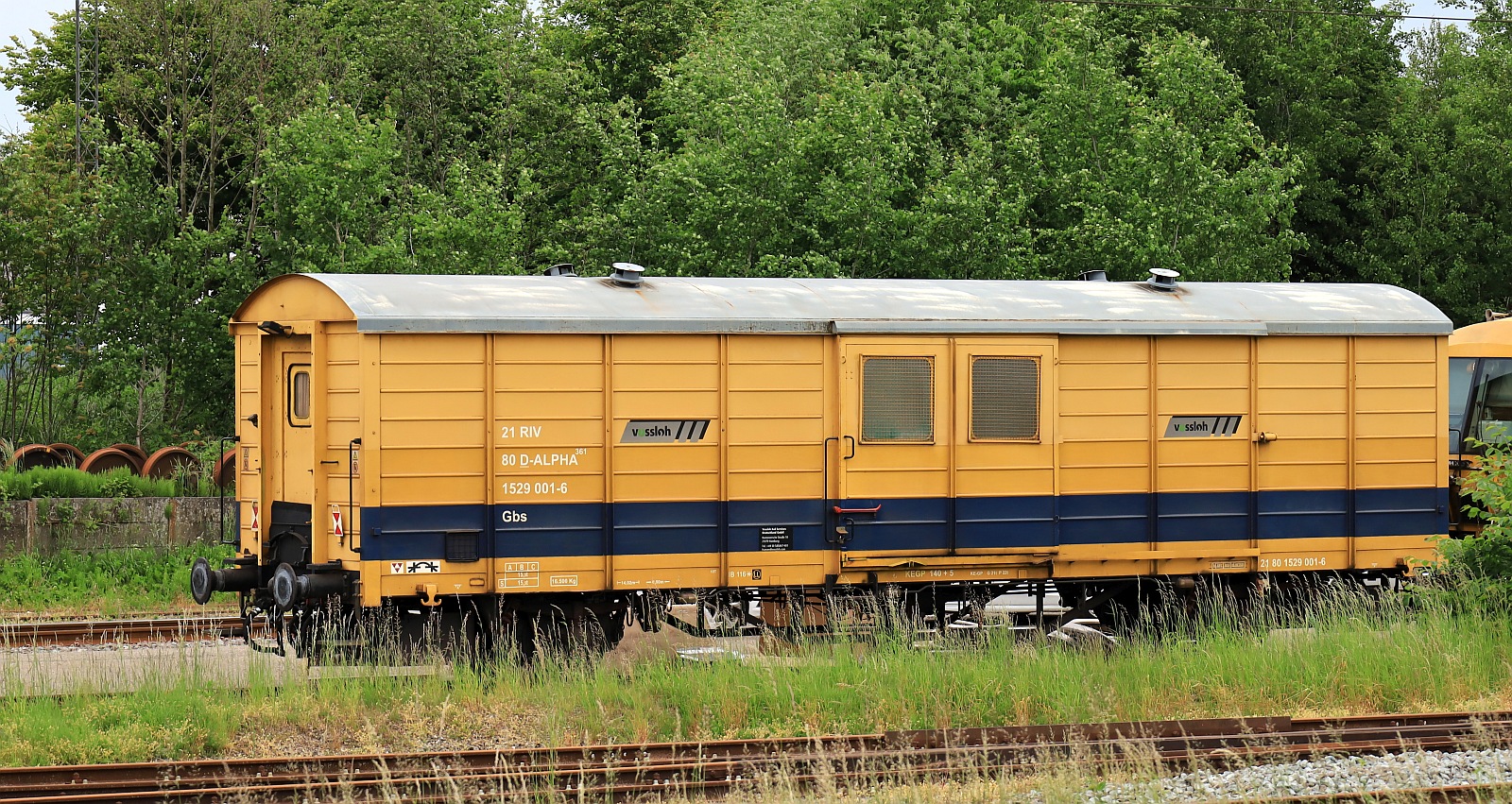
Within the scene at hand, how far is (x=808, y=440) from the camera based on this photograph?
40.0 feet

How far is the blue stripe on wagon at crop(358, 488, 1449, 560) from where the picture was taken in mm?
11344

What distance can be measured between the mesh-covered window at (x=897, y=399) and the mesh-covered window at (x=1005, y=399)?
1.37 ft

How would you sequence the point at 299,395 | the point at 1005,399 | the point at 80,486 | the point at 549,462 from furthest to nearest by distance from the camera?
the point at 80,486, the point at 1005,399, the point at 299,395, the point at 549,462

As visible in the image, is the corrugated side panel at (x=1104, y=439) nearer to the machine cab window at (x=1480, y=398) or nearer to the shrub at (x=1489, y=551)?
the shrub at (x=1489, y=551)

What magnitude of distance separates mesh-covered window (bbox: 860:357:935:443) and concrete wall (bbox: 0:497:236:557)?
351 inches

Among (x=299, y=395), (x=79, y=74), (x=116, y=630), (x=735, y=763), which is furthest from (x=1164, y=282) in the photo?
(x=79, y=74)

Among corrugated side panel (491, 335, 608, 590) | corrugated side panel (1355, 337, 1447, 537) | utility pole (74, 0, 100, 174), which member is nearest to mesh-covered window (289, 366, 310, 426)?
corrugated side panel (491, 335, 608, 590)

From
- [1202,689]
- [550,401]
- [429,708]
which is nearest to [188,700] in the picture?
[429,708]

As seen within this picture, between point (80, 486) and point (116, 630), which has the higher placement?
point (80, 486)

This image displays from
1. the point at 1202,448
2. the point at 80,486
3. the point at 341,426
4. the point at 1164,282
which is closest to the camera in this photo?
the point at 341,426

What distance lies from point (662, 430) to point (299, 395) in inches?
120

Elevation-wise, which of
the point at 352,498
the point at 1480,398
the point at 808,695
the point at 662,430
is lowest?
the point at 808,695

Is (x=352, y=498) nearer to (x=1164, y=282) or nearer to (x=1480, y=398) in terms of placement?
(x=1164, y=282)

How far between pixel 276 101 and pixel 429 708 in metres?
17.5
